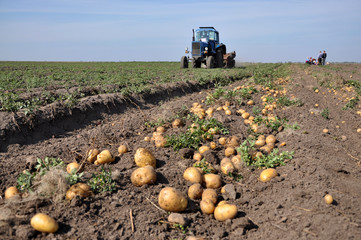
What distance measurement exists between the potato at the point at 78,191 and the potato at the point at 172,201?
31.4 inches

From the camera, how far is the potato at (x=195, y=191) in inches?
131

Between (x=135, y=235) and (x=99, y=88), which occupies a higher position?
(x=99, y=88)

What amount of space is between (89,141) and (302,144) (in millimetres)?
3816

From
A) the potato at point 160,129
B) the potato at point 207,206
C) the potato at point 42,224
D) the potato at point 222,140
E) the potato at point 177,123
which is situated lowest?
the potato at point 207,206

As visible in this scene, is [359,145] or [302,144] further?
[359,145]

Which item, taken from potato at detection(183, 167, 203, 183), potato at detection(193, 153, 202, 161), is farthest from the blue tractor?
potato at detection(183, 167, 203, 183)

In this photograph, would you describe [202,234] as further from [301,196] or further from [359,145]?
[359,145]

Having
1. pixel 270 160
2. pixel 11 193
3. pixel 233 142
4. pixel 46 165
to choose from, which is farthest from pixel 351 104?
pixel 11 193

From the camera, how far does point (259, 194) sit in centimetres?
→ 348

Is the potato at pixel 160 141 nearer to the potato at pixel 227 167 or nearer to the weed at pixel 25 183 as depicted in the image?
the potato at pixel 227 167

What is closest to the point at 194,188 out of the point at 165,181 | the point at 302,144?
the point at 165,181

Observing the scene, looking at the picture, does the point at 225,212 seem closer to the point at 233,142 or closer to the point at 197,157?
the point at 197,157

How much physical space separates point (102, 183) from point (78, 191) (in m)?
0.36

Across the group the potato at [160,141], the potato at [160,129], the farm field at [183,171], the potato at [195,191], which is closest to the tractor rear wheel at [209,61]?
the farm field at [183,171]
